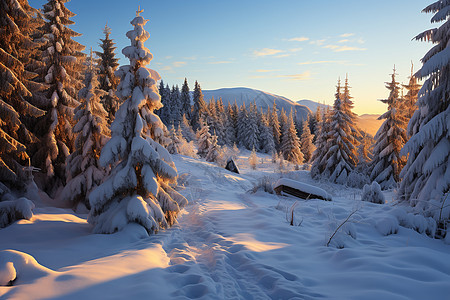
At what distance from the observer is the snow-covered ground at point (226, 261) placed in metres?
3.60

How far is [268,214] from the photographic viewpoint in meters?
9.09

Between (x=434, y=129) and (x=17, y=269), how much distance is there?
11.7 m

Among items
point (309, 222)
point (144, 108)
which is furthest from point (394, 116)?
point (144, 108)

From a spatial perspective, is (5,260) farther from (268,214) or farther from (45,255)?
(268,214)

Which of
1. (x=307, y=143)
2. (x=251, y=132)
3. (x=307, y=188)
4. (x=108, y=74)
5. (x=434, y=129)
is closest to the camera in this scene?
(x=434, y=129)

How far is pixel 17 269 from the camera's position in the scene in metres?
3.68

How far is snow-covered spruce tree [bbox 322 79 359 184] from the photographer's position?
24.1 meters

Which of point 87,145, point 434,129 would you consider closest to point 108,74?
point 87,145

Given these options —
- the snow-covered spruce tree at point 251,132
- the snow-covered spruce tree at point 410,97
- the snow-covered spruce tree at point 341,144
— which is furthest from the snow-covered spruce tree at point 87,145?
the snow-covered spruce tree at point 251,132

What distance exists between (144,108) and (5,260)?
5.17 meters

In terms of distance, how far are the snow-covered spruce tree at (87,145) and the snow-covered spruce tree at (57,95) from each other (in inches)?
75.1

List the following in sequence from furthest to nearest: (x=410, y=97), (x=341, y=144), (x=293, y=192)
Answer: (x=341, y=144) → (x=410, y=97) → (x=293, y=192)

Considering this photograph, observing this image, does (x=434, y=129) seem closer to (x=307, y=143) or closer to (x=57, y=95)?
(x=57, y=95)

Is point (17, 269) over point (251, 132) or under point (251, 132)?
under
